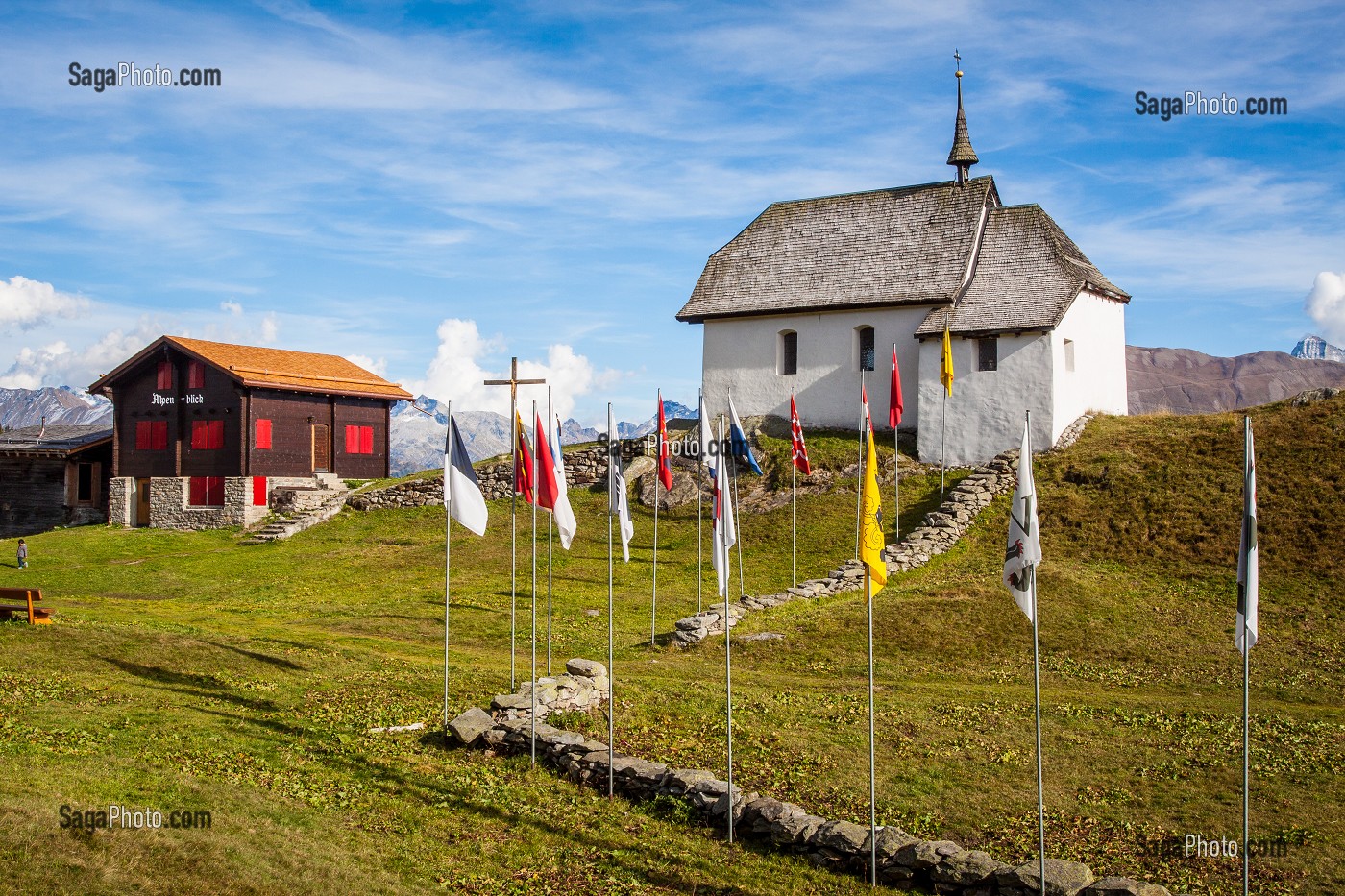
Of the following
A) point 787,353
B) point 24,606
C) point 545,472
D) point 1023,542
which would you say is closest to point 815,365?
point 787,353

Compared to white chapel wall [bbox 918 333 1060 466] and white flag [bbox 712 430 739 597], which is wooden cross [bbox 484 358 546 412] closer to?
white flag [bbox 712 430 739 597]

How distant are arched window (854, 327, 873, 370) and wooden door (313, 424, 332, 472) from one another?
27425 mm

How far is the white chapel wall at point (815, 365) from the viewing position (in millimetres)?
43906

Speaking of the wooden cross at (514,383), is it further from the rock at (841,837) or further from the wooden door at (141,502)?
the wooden door at (141,502)

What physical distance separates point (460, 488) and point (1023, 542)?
31.0 feet

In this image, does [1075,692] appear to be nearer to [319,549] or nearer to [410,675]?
[410,675]

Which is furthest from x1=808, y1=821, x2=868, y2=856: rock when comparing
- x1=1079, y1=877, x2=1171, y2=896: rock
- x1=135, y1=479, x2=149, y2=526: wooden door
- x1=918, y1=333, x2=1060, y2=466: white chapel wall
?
x1=135, y1=479, x2=149, y2=526: wooden door

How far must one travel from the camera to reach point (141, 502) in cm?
5241

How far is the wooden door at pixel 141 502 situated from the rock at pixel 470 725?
42.0 meters

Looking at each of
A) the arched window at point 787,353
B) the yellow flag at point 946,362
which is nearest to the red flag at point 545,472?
the yellow flag at point 946,362

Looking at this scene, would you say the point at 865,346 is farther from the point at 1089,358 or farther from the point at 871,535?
the point at 871,535

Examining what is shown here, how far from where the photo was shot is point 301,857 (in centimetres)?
1170

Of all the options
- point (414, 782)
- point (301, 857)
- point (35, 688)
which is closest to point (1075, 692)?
point (414, 782)

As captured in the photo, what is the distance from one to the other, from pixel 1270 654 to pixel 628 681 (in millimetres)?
14684
